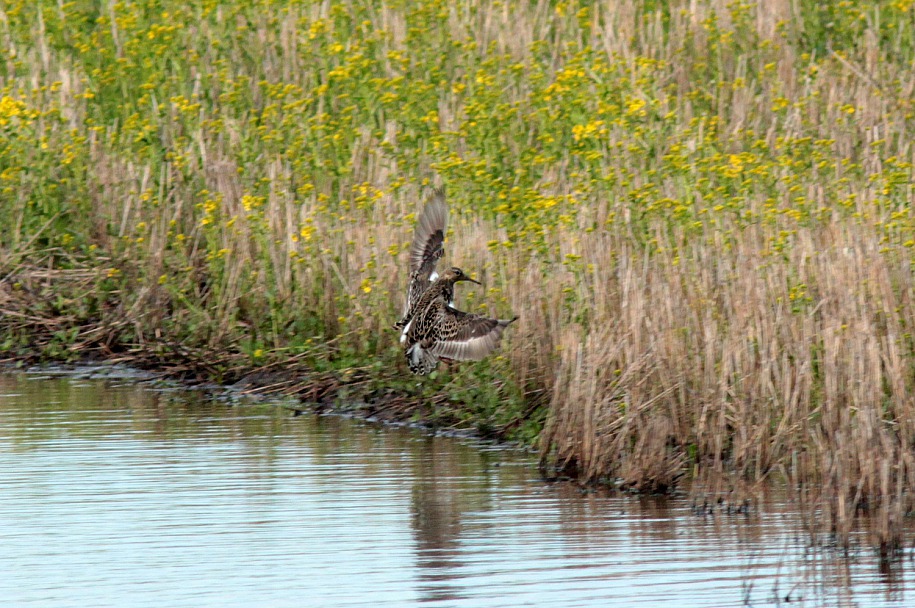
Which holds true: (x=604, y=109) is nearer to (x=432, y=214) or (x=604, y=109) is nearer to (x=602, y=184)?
(x=602, y=184)

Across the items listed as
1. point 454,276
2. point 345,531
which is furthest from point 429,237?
point 345,531

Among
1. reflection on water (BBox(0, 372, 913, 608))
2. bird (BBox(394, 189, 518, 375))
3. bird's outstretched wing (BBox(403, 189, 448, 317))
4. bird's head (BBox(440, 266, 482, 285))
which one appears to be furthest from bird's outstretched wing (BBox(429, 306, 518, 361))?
bird's outstretched wing (BBox(403, 189, 448, 317))

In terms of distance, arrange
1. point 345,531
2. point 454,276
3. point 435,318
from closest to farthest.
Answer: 1. point 345,531
2. point 435,318
3. point 454,276

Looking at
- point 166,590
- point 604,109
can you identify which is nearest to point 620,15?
point 604,109

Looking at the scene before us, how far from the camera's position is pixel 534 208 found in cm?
907

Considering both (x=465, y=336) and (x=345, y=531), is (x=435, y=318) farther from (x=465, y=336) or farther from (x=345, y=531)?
(x=345, y=531)

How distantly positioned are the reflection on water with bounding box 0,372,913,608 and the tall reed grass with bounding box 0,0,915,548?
1.23ft

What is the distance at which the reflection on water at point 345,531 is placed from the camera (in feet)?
18.4

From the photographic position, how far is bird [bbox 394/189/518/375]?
754 cm

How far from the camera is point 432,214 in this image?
28.6 feet

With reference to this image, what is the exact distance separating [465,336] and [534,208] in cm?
170

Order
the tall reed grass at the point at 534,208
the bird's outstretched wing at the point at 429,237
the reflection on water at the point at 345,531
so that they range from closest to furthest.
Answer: the reflection on water at the point at 345,531 → the tall reed grass at the point at 534,208 → the bird's outstretched wing at the point at 429,237

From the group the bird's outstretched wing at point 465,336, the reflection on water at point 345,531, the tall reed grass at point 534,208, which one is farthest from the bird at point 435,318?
the reflection on water at point 345,531

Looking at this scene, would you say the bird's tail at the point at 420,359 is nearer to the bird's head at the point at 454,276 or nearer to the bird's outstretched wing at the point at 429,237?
the bird's head at the point at 454,276
